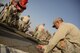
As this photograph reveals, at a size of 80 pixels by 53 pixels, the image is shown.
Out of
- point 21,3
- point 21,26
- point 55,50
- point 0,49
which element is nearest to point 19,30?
point 21,26

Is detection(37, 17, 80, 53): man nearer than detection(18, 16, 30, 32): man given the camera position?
Yes

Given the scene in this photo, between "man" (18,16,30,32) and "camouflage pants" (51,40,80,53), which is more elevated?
"camouflage pants" (51,40,80,53)

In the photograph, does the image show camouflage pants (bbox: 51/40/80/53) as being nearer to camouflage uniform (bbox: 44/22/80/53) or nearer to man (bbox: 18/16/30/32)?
camouflage uniform (bbox: 44/22/80/53)

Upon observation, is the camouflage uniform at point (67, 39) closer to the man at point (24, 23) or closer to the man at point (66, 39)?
the man at point (66, 39)

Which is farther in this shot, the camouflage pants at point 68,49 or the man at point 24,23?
the man at point 24,23

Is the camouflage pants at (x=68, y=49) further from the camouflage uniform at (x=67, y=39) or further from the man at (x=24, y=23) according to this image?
the man at (x=24, y=23)

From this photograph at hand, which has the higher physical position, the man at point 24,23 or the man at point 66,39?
the man at point 66,39

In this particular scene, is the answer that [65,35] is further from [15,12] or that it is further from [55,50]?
[15,12]

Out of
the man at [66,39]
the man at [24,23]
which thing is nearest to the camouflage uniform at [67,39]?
the man at [66,39]

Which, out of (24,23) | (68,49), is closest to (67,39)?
(68,49)

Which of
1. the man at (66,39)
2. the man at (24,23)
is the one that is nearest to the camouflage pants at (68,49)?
the man at (66,39)

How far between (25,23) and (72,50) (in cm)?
206

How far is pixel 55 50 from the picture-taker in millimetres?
2289

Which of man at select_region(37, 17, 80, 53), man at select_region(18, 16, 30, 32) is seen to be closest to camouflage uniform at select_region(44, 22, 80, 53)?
man at select_region(37, 17, 80, 53)
